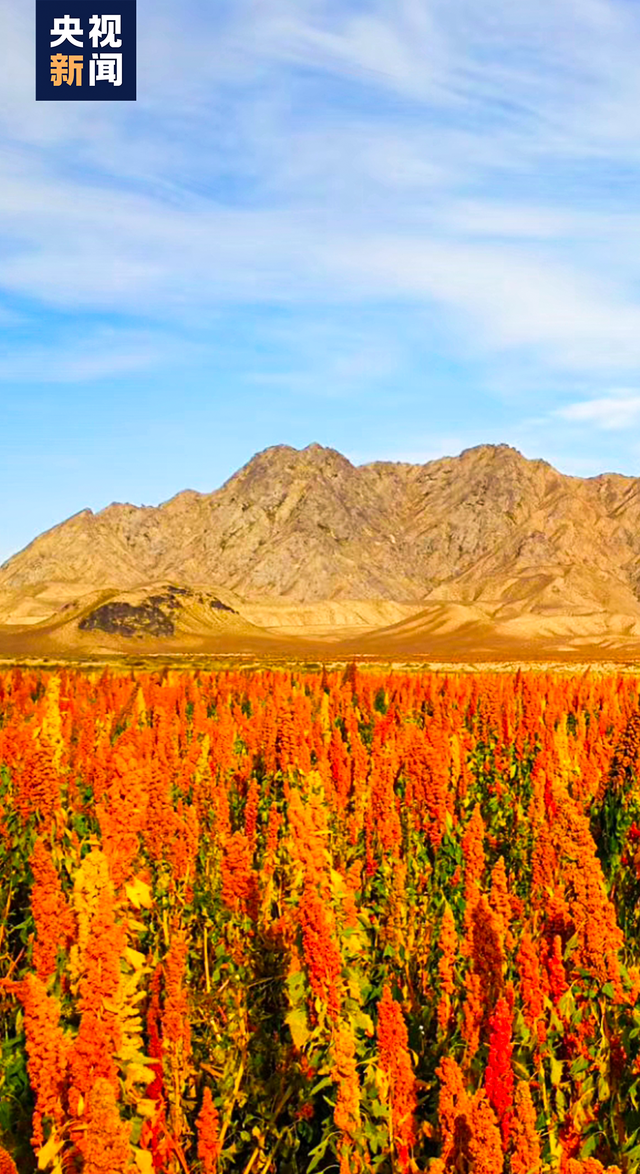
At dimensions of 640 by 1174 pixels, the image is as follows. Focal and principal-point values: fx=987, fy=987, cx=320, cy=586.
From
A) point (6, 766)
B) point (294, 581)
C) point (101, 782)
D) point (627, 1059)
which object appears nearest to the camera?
point (627, 1059)

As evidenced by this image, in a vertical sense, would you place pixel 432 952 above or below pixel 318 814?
below

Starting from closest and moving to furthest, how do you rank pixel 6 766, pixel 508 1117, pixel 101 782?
pixel 508 1117 → pixel 101 782 → pixel 6 766

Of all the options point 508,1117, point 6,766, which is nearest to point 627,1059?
point 508,1117

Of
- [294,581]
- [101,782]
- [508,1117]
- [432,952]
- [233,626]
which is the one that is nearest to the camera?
[508,1117]

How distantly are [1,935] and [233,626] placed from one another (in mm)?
122678

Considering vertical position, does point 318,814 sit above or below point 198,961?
above

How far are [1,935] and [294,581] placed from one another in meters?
174

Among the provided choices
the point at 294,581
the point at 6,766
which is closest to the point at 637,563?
the point at 294,581

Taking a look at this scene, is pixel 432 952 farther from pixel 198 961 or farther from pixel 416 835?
pixel 416 835

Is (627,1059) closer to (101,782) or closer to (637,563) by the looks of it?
(101,782)

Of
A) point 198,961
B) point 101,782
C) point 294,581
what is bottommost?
point 198,961

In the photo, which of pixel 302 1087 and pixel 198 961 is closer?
pixel 302 1087

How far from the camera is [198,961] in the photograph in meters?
5.17

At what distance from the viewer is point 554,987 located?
391 centimetres
